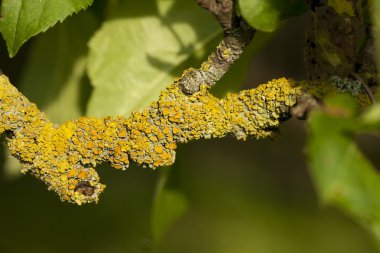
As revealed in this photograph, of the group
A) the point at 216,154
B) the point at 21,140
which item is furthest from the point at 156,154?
the point at 216,154

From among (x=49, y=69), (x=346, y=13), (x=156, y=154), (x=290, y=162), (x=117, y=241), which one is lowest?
(x=290, y=162)

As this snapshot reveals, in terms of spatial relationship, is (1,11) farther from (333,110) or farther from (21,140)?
(333,110)

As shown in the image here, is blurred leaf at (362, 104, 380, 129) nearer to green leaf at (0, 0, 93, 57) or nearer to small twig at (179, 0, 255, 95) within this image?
small twig at (179, 0, 255, 95)

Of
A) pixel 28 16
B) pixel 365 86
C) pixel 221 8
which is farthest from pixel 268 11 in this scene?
pixel 28 16

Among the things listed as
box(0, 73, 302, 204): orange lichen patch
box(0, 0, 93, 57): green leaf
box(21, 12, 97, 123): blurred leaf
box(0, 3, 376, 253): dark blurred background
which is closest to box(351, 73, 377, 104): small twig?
box(0, 73, 302, 204): orange lichen patch

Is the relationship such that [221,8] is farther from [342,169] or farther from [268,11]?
[342,169]

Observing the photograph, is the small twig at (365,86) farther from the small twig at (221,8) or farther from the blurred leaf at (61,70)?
the blurred leaf at (61,70)
